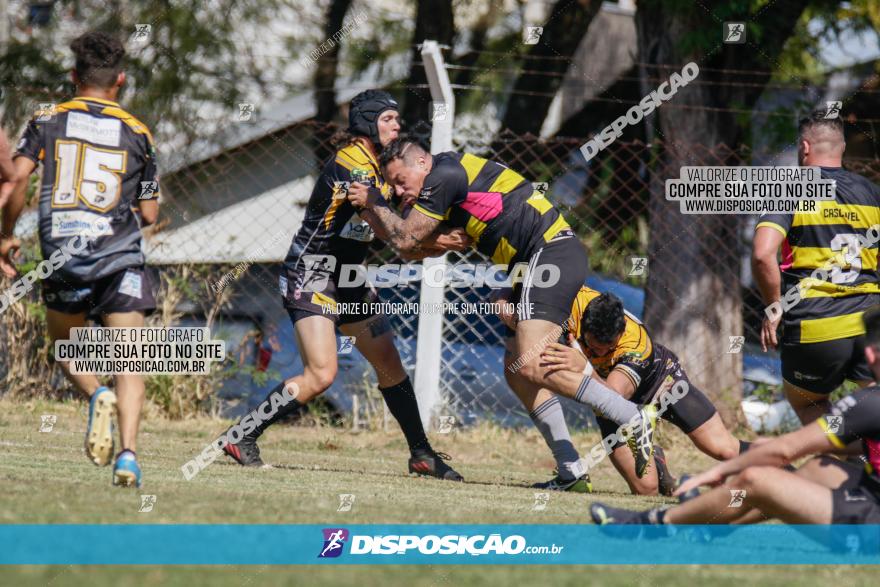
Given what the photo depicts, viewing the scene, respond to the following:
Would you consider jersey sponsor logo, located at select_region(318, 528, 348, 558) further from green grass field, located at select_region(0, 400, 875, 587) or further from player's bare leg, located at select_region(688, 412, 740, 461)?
player's bare leg, located at select_region(688, 412, 740, 461)

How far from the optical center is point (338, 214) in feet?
22.0

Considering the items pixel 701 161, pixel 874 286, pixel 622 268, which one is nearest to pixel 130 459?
pixel 874 286

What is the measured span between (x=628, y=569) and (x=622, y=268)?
30.3 ft

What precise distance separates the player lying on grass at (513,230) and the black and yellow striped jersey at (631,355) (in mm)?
423

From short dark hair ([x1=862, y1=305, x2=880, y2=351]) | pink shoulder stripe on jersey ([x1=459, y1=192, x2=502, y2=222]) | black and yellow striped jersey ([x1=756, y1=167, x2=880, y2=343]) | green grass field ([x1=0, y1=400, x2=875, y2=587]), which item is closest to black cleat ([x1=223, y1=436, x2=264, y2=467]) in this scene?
green grass field ([x1=0, y1=400, x2=875, y2=587])

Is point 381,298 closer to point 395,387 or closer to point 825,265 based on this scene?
point 395,387

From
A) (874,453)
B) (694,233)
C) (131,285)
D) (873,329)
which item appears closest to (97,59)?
(131,285)

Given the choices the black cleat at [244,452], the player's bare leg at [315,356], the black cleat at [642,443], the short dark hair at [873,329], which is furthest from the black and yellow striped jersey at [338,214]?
the short dark hair at [873,329]

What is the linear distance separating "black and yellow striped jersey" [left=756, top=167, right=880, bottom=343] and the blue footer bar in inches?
78.3

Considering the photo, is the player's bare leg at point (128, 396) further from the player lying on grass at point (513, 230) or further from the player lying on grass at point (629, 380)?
the player lying on grass at point (629, 380)

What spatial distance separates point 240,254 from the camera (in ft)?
33.1

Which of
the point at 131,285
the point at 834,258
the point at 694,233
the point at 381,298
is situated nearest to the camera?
the point at 131,285

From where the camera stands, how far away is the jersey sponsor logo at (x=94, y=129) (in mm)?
5191

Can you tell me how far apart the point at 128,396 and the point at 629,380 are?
2902mm
